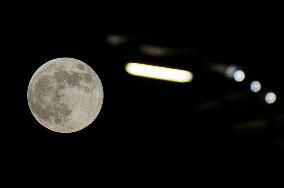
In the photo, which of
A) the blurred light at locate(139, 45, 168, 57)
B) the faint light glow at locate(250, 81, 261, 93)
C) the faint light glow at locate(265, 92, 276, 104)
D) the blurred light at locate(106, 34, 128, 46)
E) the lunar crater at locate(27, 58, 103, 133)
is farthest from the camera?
the faint light glow at locate(265, 92, 276, 104)

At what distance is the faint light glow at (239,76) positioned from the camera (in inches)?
267

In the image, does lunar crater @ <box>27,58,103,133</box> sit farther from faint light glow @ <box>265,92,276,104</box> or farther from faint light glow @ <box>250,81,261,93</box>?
faint light glow @ <box>265,92,276,104</box>

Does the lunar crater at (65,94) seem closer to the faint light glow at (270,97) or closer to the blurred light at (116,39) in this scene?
the blurred light at (116,39)

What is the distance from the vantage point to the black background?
19.6ft

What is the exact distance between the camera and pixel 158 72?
6852 mm

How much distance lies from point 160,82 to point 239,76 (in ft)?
4.81

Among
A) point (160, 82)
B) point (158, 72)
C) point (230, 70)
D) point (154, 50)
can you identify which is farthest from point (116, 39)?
point (230, 70)

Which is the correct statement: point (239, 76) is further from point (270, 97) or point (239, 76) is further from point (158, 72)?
point (158, 72)

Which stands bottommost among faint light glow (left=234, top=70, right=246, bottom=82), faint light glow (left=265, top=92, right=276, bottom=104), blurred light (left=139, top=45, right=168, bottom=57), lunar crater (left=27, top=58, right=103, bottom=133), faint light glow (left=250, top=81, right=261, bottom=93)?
lunar crater (left=27, top=58, right=103, bottom=133)

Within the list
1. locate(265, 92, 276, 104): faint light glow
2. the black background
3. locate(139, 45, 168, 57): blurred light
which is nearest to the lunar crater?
the black background

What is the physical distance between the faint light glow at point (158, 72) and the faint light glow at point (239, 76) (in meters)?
0.67

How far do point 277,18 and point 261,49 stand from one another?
72 centimetres

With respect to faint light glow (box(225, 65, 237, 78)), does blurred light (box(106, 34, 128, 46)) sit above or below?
above

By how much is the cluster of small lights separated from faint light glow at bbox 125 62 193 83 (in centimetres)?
58
